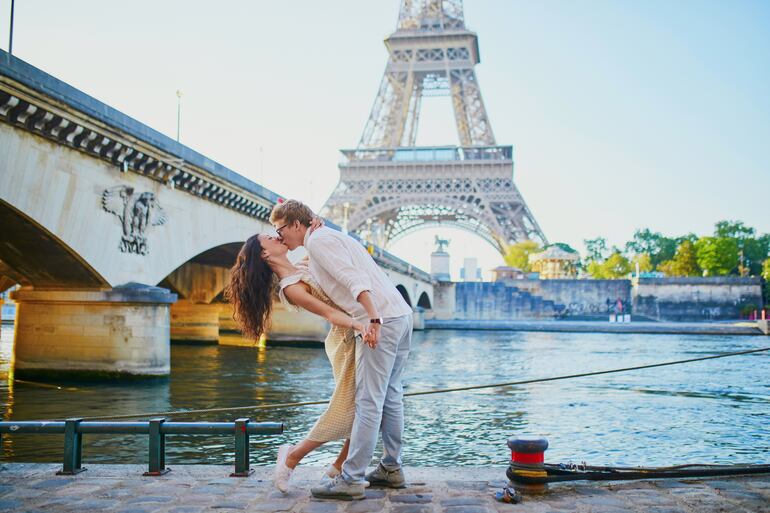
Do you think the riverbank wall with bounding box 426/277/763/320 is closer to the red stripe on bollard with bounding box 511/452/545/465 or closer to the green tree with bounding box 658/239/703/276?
the green tree with bounding box 658/239/703/276

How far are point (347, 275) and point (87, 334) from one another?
12206 mm

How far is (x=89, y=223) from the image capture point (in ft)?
48.5

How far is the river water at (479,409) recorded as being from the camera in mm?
8477

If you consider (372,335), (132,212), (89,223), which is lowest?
(372,335)

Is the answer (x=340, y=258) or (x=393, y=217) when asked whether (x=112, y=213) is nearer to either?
(x=340, y=258)

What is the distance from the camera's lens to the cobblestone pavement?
445 cm

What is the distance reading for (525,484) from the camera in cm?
482

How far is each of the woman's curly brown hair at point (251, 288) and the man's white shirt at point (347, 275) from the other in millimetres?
312

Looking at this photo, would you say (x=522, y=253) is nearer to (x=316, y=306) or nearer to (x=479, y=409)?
(x=479, y=409)

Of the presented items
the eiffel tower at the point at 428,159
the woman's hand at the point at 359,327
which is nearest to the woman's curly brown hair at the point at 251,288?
the woman's hand at the point at 359,327

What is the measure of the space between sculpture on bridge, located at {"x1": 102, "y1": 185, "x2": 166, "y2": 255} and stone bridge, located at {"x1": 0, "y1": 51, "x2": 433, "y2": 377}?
1.0 inches

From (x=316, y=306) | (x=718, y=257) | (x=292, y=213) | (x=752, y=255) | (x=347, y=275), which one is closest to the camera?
(x=347, y=275)

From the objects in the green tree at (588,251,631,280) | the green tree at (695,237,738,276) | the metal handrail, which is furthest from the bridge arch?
the green tree at (588,251,631,280)

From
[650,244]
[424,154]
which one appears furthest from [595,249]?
[424,154]
